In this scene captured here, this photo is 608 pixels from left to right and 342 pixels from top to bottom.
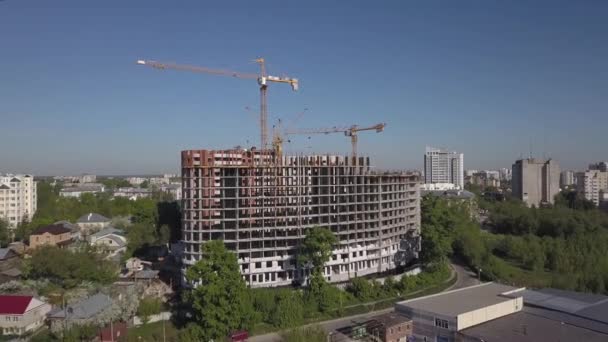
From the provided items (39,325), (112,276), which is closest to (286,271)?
(112,276)

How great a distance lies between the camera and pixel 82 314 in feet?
60.8

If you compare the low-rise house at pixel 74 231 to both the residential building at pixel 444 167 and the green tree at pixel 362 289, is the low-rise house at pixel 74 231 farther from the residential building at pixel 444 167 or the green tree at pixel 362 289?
the residential building at pixel 444 167

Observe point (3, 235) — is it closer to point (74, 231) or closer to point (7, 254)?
point (74, 231)

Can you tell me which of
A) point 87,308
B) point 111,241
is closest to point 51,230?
point 111,241

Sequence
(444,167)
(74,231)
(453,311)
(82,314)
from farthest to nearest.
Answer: (444,167), (74,231), (82,314), (453,311)

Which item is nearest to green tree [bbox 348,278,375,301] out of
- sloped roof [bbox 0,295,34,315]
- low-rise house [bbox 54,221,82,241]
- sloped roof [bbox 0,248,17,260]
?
sloped roof [bbox 0,295,34,315]

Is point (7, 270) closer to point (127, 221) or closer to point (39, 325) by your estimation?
point (39, 325)

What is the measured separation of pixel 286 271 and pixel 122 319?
8358 millimetres

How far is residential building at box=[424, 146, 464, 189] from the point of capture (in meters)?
96.0

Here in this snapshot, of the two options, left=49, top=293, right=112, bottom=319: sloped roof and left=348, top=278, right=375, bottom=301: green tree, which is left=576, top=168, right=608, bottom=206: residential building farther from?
left=49, top=293, right=112, bottom=319: sloped roof

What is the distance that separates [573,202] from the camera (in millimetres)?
58531

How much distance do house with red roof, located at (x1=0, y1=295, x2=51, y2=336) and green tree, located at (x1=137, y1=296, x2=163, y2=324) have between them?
4027 millimetres

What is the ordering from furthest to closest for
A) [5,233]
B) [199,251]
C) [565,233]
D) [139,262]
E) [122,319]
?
[565,233] → [5,233] → [139,262] → [199,251] → [122,319]

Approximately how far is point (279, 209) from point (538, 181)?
181 ft
